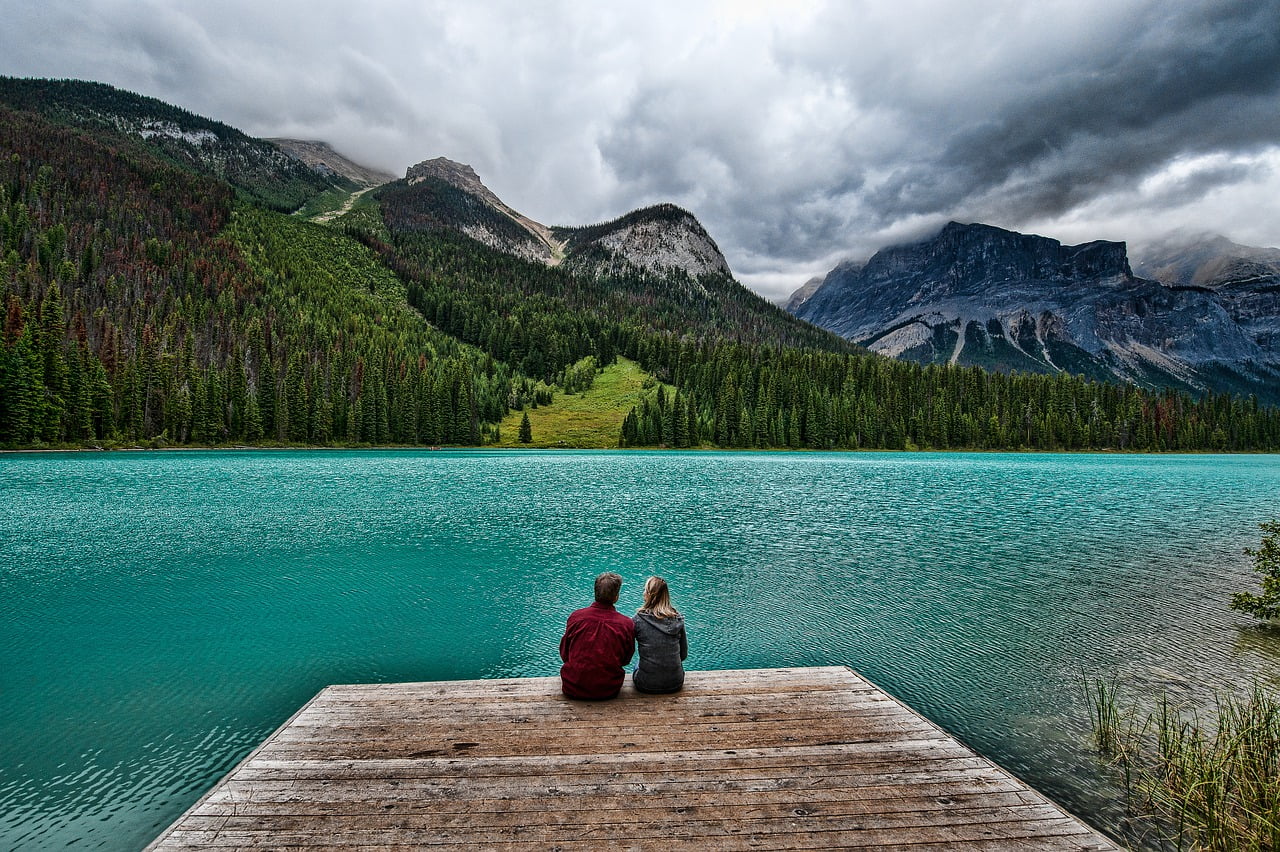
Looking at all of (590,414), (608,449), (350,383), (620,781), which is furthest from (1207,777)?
(590,414)

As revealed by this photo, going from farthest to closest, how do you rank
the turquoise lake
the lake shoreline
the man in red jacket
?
the lake shoreline, the turquoise lake, the man in red jacket

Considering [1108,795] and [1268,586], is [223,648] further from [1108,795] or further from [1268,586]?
[1268,586]

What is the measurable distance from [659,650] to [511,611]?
11.2m

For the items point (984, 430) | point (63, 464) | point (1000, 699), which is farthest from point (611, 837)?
point (984, 430)

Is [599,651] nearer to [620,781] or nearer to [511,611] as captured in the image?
[620,781]

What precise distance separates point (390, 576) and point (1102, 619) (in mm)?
25689

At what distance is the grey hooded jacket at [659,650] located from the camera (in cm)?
962

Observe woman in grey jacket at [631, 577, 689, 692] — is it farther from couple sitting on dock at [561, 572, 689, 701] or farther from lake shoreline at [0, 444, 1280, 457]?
lake shoreline at [0, 444, 1280, 457]

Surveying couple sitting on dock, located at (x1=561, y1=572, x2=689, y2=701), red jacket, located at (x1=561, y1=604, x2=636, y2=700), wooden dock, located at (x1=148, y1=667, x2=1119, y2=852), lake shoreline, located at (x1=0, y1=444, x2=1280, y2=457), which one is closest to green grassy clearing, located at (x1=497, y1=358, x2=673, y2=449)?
lake shoreline, located at (x1=0, y1=444, x2=1280, y2=457)

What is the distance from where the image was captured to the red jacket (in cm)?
938

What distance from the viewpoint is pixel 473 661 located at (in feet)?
50.1

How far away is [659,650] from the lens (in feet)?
31.7

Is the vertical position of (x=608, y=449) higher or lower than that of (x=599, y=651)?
higher

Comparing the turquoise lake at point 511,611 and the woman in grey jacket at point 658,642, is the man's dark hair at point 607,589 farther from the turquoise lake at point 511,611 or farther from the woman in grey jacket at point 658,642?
the turquoise lake at point 511,611
